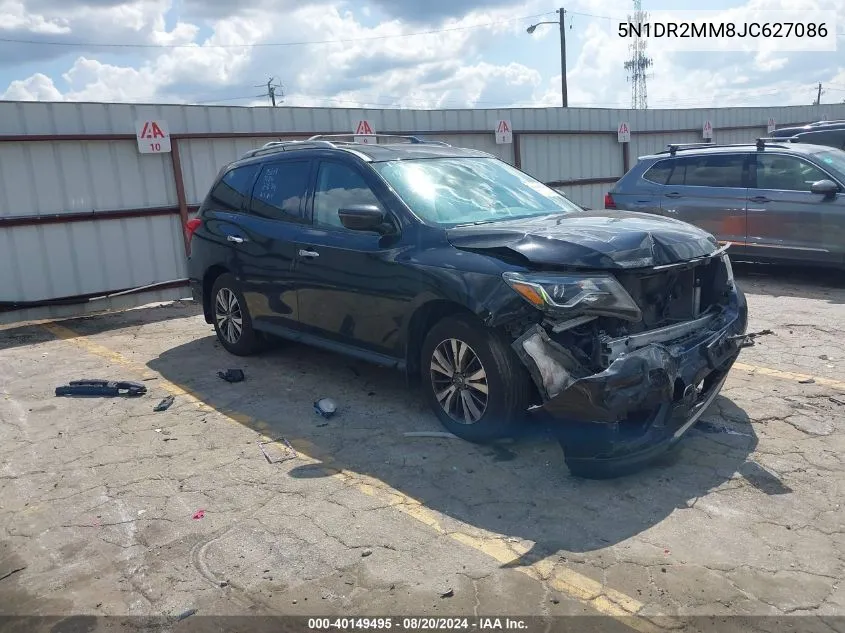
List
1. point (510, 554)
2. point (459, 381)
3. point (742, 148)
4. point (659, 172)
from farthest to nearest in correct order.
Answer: point (659, 172)
point (742, 148)
point (459, 381)
point (510, 554)

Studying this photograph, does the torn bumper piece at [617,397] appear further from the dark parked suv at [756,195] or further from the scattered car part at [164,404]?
the dark parked suv at [756,195]

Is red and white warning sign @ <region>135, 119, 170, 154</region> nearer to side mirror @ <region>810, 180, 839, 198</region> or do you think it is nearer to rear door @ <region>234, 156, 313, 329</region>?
rear door @ <region>234, 156, 313, 329</region>

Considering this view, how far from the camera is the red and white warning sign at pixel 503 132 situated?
1416cm

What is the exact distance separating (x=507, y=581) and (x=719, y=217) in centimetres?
783

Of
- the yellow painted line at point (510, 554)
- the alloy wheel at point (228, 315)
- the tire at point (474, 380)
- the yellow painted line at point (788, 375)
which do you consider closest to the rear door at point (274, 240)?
the alloy wheel at point (228, 315)

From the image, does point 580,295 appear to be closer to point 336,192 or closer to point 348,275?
point 348,275

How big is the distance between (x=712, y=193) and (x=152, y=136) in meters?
7.62

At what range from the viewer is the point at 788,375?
5770mm

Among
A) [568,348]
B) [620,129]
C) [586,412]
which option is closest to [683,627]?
[586,412]

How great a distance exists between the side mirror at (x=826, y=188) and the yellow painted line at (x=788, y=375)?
4012 millimetres

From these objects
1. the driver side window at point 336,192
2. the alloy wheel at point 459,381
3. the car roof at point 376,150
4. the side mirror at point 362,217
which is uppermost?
the car roof at point 376,150

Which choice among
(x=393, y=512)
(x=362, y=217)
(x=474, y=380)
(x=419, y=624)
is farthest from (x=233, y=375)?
(x=419, y=624)

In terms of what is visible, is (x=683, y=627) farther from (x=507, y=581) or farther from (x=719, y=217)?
(x=719, y=217)

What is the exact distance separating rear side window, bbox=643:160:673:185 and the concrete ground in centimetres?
477
